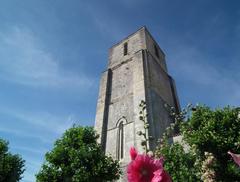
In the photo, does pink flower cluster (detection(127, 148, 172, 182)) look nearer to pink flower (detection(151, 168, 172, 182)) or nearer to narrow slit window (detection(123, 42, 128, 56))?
pink flower (detection(151, 168, 172, 182))

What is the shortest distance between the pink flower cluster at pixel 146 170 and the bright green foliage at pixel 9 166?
17.2 metres

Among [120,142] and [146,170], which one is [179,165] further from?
[146,170]

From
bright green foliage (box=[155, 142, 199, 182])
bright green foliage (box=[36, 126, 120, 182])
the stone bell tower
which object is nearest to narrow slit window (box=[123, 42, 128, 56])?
the stone bell tower

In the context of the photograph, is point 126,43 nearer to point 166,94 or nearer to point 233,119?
point 166,94

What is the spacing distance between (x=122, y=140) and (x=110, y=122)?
2.73 meters

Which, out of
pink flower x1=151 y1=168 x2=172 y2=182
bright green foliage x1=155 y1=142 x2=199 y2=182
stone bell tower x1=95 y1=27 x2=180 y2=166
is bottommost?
pink flower x1=151 y1=168 x2=172 y2=182

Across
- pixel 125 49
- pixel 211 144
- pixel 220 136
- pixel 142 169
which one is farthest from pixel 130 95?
pixel 142 169

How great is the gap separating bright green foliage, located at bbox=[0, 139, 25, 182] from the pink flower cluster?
17.2 metres

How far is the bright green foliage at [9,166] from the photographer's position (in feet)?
52.2

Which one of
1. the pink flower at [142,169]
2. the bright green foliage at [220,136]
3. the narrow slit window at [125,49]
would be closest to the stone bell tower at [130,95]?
the narrow slit window at [125,49]

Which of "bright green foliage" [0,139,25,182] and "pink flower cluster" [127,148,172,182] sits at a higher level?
"bright green foliage" [0,139,25,182]

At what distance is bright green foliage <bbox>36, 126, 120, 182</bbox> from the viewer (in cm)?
1394

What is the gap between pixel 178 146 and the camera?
552 inches

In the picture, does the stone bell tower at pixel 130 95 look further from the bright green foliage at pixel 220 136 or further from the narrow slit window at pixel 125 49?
the bright green foliage at pixel 220 136
